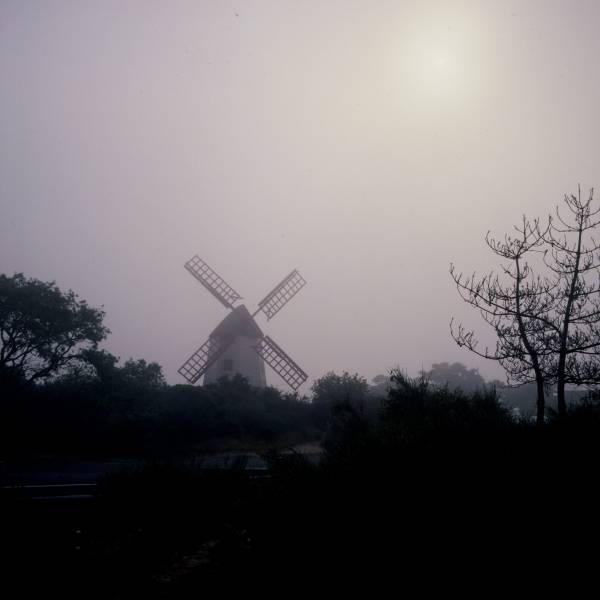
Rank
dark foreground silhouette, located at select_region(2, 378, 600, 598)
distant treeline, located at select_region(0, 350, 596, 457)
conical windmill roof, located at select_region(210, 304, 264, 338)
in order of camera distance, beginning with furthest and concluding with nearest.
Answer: conical windmill roof, located at select_region(210, 304, 264, 338) → distant treeline, located at select_region(0, 350, 596, 457) → dark foreground silhouette, located at select_region(2, 378, 600, 598)

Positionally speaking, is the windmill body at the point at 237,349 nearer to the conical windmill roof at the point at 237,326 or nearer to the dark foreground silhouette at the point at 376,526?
the conical windmill roof at the point at 237,326

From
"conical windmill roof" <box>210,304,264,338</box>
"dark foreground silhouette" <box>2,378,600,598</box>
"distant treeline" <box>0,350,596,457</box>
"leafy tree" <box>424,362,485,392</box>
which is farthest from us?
"leafy tree" <box>424,362,485,392</box>

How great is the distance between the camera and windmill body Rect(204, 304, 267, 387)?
110ft

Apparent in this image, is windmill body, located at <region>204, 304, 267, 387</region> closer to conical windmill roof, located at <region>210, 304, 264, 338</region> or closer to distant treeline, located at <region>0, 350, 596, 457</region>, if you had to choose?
conical windmill roof, located at <region>210, 304, 264, 338</region>

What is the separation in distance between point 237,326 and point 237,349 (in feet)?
5.90

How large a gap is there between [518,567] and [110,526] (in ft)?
24.4

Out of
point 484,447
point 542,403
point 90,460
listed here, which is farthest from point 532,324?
point 90,460

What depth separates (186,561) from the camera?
21.4 feet

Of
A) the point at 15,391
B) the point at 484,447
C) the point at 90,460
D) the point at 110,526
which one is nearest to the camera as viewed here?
the point at 484,447

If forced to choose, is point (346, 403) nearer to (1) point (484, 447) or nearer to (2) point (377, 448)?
(2) point (377, 448)

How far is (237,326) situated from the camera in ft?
111

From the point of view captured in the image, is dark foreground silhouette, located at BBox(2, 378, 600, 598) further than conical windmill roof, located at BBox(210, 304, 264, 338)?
No

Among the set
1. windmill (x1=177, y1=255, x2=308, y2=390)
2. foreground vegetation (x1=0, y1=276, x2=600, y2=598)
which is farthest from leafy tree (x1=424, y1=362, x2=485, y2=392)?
foreground vegetation (x1=0, y1=276, x2=600, y2=598)

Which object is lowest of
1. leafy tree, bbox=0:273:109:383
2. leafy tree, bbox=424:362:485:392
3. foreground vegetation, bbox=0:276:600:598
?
foreground vegetation, bbox=0:276:600:598
